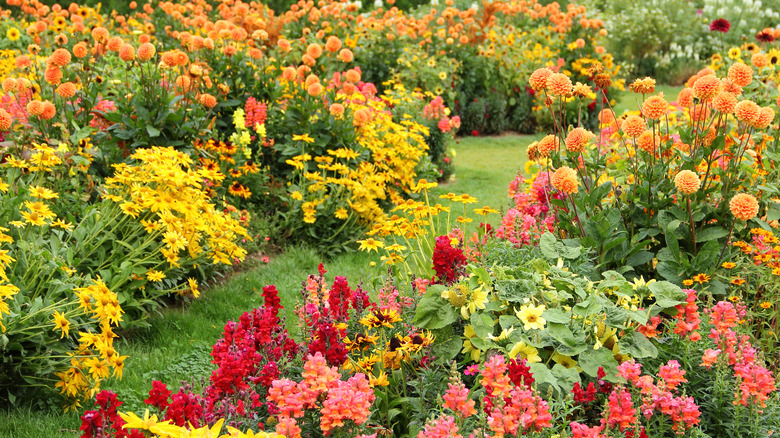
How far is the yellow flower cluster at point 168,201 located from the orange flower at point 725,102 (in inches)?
95.4

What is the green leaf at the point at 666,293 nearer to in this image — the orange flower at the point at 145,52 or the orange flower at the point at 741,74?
the orange flower at the point at 741,74

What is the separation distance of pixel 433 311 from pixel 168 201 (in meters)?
1.59

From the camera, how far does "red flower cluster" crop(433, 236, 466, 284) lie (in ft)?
8.75

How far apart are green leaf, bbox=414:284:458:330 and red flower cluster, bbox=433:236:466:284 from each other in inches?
8.8

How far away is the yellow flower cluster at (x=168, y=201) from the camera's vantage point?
331 cm

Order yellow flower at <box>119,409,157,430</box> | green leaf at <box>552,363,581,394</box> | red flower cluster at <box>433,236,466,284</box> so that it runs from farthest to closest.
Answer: red flower cluster at <box>433,236,466,284</box>
green leaf at <box>552,363,581,394</box>
yellow flower at <box>119,409,157,430</box>

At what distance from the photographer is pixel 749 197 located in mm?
2701

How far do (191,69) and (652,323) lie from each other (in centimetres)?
309

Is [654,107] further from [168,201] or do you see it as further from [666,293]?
[168,201]

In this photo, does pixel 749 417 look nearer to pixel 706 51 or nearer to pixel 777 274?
pixel 777 274

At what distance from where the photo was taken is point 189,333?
145 inches

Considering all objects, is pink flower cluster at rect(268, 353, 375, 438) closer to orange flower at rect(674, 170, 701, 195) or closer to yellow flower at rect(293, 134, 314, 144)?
orange flower at rect(674, 170, 701, 195)

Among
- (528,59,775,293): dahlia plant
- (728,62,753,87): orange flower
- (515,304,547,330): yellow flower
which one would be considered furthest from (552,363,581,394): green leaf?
(728,62,753,87): orange flower

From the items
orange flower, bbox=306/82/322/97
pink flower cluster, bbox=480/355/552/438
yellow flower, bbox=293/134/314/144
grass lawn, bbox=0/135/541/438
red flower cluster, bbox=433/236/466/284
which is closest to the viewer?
pink flower cluster, bbox=480/355/552/438
